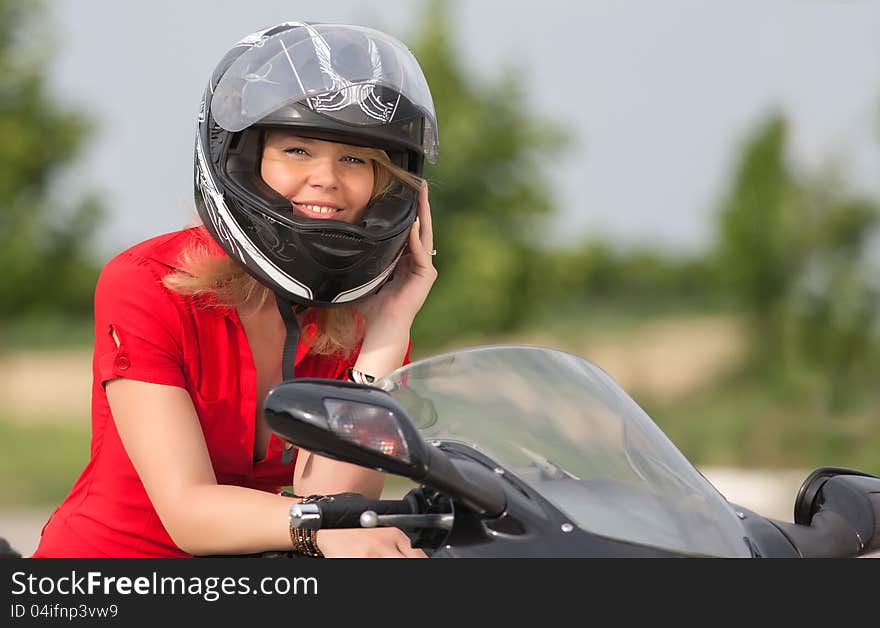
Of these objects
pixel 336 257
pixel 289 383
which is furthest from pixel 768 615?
pixel 336 257

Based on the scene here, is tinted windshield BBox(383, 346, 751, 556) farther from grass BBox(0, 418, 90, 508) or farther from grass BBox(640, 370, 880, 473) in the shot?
grass BBox(0, 418, 90, 508)

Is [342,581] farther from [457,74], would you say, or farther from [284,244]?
[457,74]

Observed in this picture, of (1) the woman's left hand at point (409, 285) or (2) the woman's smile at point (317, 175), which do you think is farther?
(1) the woman's left hand at point (409, 285)

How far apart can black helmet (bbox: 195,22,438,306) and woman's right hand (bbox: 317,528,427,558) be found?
74 cm

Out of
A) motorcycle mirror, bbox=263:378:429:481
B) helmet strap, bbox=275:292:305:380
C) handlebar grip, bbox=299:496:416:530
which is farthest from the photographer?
helmet strap, bbox=275:292:305:380

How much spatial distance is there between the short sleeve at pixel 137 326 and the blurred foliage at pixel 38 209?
11.0m

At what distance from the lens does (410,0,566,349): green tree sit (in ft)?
42.3

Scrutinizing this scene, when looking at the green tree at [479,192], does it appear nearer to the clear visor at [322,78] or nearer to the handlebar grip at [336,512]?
the clear visor at [322,78]

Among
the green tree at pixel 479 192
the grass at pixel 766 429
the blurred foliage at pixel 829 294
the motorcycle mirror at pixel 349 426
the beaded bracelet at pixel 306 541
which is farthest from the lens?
the green tree at pixel 479 192

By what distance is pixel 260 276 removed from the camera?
2465mm

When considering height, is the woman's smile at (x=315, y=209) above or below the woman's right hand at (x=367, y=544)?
above

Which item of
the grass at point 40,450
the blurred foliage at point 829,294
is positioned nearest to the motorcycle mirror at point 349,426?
the blurred foliage at point 829,294

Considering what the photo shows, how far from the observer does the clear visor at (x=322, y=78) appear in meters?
2.40

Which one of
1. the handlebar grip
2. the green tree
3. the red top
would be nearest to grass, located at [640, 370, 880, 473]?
the green tree
